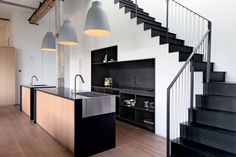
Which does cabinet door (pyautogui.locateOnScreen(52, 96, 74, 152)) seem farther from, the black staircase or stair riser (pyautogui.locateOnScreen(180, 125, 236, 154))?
stair riser (pyautogui.locateOnScreen(180, 125, 236, 154))

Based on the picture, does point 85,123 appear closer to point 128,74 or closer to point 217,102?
point 217,102

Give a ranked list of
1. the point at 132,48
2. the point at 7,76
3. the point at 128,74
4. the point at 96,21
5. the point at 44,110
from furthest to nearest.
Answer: the point at 7,76 → the point at 128,74 → the point at 132,48 → the point at 44,110 → the point at 96,21

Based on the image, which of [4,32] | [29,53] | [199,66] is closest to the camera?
[199,66]

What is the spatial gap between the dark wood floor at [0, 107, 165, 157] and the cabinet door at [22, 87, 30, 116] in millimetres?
1038

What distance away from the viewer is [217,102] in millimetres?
2896

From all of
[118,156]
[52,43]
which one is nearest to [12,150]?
[118,156]

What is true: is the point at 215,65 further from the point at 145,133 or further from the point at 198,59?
the point at 145,133

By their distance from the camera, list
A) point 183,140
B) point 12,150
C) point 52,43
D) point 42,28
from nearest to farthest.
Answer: point 183,140 < point 12,150 < point 52,43 < point 42,28

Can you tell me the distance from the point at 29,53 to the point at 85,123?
276 inches

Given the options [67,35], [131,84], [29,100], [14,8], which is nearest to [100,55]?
[131,84]

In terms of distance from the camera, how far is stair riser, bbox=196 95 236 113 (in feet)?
9.01

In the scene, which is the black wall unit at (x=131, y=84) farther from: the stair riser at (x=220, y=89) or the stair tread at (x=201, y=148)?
the stair tread at (x=201, y=148)

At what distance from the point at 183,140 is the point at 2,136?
374 centimetres

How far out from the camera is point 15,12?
317 inches
